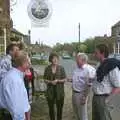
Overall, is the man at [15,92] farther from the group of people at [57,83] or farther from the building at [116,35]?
the building at [116,35]

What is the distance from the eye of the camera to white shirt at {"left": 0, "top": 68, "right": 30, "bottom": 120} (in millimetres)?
7230

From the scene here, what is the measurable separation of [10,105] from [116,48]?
104 m

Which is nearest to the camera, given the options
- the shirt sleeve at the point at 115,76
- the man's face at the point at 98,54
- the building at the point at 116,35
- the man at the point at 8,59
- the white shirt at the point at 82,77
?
the man at the point at 8,59

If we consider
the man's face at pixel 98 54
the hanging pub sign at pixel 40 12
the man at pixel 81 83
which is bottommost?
the man at pixel 81 83

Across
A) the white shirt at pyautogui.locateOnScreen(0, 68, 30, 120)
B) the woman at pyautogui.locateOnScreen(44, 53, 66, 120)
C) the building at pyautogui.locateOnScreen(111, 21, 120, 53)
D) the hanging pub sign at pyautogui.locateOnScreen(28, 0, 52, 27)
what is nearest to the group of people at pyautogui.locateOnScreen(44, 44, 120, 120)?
the woman at pyautogui.locateOnScreen(44, 53, 66, 120)

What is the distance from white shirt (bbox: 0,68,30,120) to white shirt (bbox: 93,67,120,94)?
240 cm

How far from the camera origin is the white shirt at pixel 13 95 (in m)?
7.23

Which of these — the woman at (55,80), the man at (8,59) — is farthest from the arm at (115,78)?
the woman at (55,80)

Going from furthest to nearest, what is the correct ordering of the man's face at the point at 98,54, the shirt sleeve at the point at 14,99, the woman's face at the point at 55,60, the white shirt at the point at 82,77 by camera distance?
the woman's face at the point at 55,60
the white shirt at the point at 82,77
the man's face at the point at 98,54
the shirt sleeve at the point at 14,99

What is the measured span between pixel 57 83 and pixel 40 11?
616 cm

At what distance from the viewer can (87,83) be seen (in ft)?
35.7

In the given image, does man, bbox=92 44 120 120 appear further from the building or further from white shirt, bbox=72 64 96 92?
the building

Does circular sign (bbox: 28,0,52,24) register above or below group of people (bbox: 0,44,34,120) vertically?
above

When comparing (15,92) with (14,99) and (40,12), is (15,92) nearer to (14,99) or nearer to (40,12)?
(14,99)
